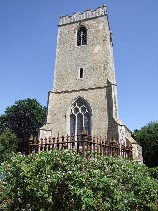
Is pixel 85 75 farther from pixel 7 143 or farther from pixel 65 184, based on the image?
pixel 65 184

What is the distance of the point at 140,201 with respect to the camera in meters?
8.13

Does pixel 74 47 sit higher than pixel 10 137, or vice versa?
pixel 74 47

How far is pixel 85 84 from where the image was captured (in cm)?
2297

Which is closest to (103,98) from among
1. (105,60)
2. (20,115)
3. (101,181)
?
(105,60)

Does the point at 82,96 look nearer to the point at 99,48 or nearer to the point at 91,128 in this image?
the point at 91,128

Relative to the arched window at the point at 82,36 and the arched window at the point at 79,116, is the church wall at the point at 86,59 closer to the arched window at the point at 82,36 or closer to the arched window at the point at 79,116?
the arched window at the point at 82,36

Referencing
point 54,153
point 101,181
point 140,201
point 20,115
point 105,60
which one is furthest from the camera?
point 20,115

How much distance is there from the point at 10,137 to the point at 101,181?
Result: 24.7m

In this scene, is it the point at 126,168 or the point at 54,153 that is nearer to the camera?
the point at 54,153

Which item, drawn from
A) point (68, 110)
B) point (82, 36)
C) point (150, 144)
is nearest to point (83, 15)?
point (82, 36)

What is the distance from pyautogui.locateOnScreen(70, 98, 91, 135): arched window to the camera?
70.5 ft

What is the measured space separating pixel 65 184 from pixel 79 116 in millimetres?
15084

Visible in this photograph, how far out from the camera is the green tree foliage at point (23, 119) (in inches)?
1390

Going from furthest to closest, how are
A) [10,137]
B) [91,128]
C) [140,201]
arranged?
[10,137] → [91,128] → [140,201]
